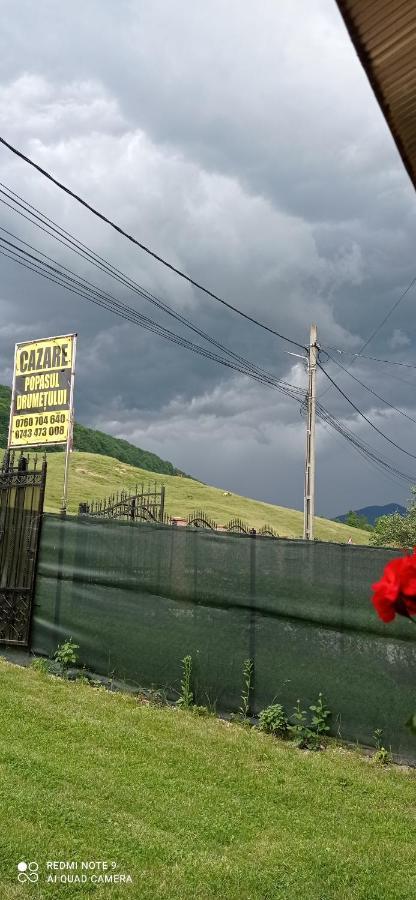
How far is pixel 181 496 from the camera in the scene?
199ft

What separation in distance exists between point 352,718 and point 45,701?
10.1 ft

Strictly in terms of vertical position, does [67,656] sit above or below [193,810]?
above

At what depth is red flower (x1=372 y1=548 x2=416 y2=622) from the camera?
180cm

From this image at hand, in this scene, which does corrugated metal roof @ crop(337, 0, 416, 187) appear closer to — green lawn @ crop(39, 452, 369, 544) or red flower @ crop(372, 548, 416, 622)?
red flower @ crop(372, 548, 416, 622)

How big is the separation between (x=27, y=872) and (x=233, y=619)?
12.5 ft

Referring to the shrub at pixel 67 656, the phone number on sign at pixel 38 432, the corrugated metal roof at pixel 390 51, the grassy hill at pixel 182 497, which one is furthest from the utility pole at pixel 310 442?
the grassy hill at pixel 182 497

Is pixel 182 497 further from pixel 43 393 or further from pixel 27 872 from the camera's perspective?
pixel 27 872

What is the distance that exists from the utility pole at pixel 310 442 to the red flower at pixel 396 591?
16686mm

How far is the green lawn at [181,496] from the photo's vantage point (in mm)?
50562

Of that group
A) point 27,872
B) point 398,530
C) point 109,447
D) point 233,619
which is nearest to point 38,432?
point 233,619

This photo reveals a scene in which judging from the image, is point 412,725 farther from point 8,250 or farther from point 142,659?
point 8,250

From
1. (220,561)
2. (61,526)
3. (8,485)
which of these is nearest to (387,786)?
(220,561)

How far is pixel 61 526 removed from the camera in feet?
30.2

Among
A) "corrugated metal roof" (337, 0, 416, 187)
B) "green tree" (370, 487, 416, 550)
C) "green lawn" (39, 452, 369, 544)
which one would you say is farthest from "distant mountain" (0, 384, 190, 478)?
"corrugated metal roof" (337, 0, 416, 187)
